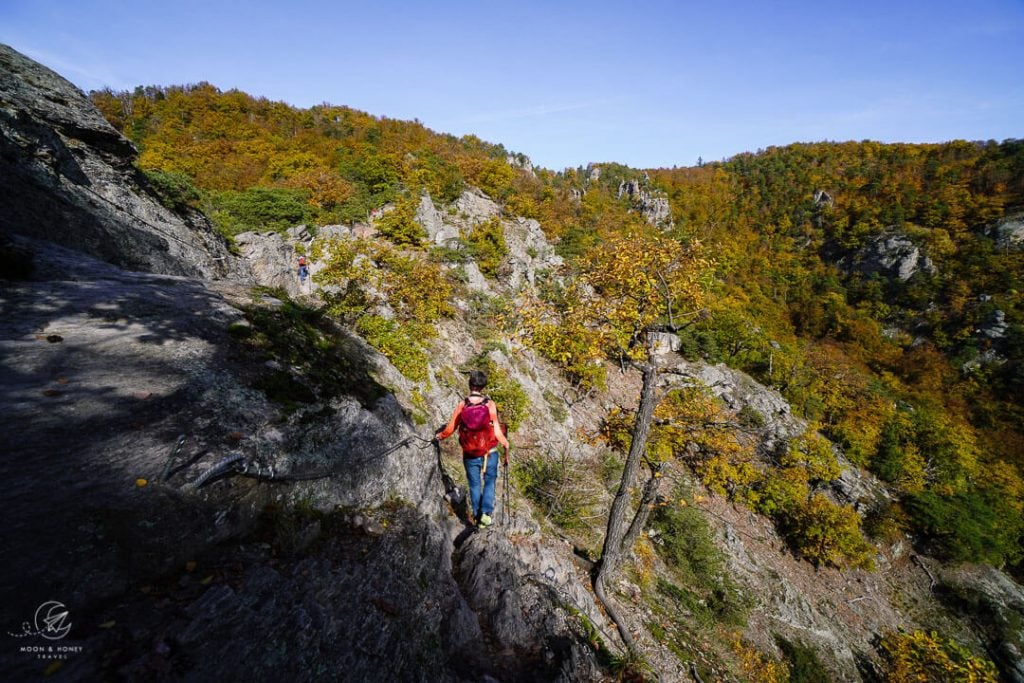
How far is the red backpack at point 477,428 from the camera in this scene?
505cm

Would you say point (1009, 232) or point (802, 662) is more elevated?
point (1009, 232)

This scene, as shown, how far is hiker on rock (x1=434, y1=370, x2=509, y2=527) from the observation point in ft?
16.6

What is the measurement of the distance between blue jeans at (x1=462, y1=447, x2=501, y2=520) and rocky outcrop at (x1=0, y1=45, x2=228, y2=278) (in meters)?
8.60

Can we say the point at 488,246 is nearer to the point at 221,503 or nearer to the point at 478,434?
the point at 478,434

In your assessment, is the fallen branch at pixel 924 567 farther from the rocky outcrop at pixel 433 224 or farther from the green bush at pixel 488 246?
the rocky outcrop at pixel 433 224

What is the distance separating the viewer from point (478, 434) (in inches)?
202

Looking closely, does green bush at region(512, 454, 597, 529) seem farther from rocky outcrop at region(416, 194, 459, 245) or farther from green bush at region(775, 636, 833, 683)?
rocky outcrop at region(416, 194, 459, 245)

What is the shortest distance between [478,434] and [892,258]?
287 feet

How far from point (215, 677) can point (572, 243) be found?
3876 cm

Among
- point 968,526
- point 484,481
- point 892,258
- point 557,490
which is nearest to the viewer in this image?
point 484,481

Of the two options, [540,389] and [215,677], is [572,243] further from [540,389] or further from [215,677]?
[215,677]

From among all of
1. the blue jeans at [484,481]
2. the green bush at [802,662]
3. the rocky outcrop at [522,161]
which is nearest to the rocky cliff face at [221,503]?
the blue jeans at [484,481]

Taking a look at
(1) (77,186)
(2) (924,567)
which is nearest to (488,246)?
(1) (77,186)

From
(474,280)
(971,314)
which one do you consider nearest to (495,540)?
(474,280)
